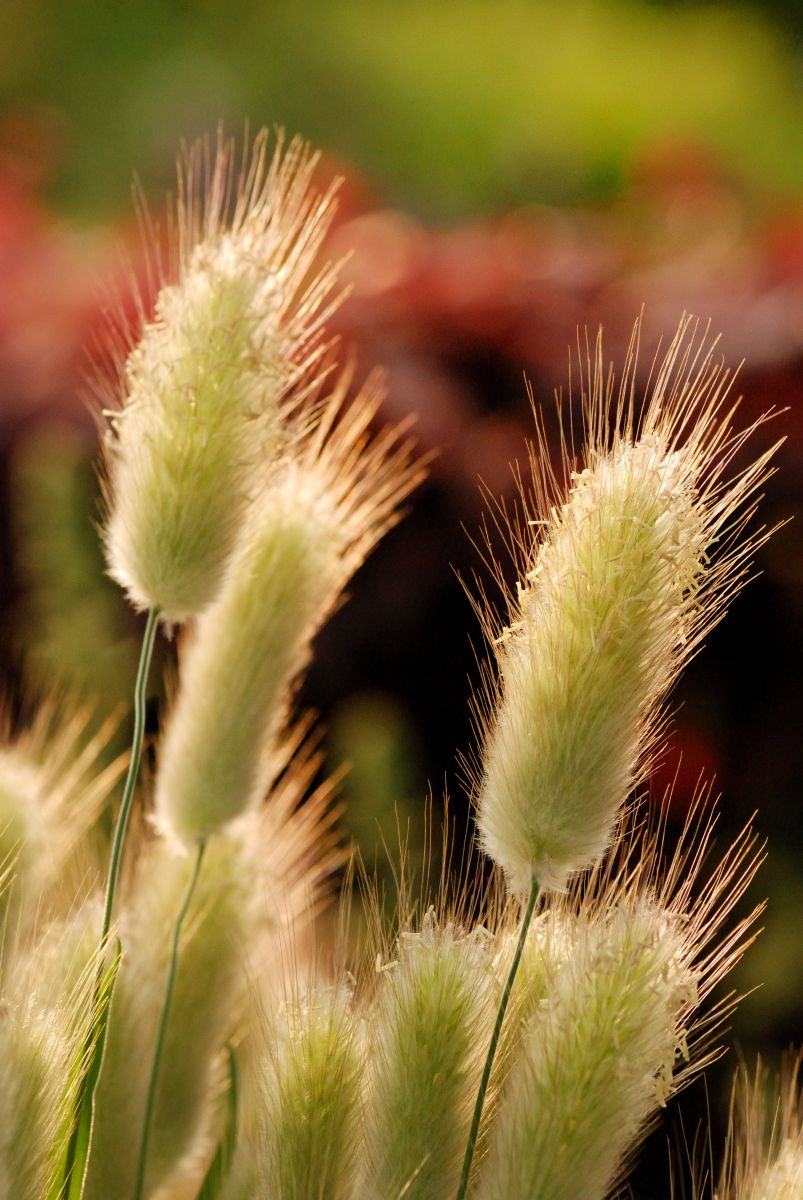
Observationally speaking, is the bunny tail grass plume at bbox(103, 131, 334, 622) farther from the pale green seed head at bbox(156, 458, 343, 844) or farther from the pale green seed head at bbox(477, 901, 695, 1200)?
the pale green seed head at bbox(477, 901, 695, 1200)

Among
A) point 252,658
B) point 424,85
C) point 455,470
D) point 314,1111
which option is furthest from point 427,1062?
point 424,85

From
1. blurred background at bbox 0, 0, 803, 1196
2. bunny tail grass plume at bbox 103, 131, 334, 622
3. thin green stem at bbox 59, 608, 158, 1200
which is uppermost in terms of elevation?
blurred background at bbox 0, 0, 803, 1196

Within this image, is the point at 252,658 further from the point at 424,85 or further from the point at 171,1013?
the point at 424,85

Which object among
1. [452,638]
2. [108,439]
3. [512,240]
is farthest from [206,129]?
[108,439]

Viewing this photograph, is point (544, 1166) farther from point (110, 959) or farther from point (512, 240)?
point (512, 240)

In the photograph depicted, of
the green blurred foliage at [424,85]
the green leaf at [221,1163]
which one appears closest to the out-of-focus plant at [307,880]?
the green leaf at [221,1163]

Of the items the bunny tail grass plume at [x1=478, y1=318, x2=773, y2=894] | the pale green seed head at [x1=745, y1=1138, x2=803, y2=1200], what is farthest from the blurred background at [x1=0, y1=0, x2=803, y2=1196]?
the pale green seed head at [x1=745, y1=1138, x2=803, y2=1200]

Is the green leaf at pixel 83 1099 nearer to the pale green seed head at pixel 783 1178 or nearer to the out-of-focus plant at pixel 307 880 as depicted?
the out-of-focus plant at pixel 307 880
